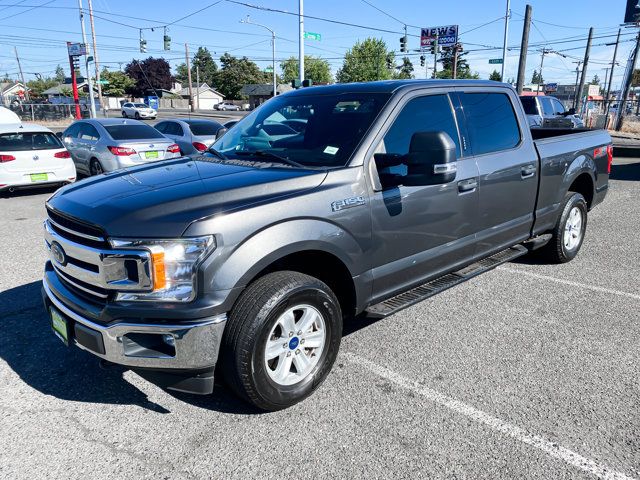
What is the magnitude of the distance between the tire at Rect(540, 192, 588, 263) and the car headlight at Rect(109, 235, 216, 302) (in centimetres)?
425

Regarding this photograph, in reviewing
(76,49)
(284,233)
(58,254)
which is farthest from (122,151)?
(76,49)

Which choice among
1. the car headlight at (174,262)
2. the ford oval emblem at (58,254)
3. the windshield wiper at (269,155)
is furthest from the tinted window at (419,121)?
the ford oval emblem at (58,254)

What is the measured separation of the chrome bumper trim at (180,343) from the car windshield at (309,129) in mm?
1342

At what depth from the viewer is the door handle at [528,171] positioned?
4.60 meters

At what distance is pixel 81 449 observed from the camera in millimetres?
2686

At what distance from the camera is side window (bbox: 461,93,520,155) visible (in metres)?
4.18

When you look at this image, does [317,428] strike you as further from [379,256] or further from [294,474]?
[379,256]

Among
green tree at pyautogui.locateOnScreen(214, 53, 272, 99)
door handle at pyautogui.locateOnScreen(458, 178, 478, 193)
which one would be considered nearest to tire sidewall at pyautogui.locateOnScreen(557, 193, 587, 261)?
door handle at pyautogui.locateOnScreen(458, 178, 478, 193)

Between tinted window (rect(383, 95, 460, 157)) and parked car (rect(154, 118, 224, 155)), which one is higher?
tinted window (rect(383, 95, 460, 157))

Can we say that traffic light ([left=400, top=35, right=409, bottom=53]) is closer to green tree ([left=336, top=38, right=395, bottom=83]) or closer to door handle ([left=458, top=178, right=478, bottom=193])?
green tree ([left=336, top=38, right=395, bottom=83])

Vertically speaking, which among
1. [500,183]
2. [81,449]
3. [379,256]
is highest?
[500,183]

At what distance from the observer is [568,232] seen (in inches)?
222

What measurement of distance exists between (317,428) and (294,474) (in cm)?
39

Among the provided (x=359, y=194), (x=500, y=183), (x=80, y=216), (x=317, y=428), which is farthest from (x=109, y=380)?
(x=500, y=183)
